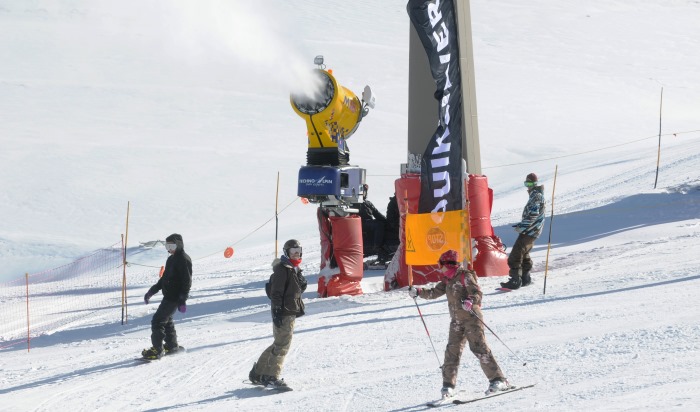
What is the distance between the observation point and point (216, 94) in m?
38.5

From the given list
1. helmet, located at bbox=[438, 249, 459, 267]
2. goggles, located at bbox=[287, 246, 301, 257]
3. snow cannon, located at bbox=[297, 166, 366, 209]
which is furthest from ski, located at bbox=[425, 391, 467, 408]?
snow cannon, located at bbox=[297, 166, 366, 209]

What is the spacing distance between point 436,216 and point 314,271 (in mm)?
6706

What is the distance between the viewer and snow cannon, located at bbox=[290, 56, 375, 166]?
14055 millimetres

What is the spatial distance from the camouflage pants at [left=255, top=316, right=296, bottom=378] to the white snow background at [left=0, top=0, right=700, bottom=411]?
213mm

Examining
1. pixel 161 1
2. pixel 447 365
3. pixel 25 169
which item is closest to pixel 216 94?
pixel 161 1

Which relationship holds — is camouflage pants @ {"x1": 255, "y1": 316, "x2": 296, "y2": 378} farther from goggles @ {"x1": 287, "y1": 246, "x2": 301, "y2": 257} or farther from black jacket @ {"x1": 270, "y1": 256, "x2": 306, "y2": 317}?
goggles @ {"x1": 287, "y1": 246, "x2": 301, "y2": 257}

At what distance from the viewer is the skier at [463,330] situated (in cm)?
830

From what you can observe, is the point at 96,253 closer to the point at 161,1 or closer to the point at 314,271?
the point at 314,271

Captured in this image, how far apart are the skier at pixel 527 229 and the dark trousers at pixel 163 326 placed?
4436 millimetres

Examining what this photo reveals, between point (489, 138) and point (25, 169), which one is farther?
point (489, 138)

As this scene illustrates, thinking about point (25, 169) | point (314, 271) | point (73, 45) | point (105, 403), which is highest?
point (73, 45)

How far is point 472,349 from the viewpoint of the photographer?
8336mm

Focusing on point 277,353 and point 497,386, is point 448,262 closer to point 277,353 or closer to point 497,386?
point 497,386

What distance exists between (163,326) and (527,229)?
4753 mm
